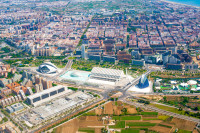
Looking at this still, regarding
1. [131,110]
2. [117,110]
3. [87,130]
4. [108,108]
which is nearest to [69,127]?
[87,130]

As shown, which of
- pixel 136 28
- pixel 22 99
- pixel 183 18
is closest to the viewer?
pixel 22 99

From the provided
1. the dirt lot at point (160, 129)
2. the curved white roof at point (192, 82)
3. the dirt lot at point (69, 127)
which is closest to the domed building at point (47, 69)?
the dirt lot at point (69, 127)

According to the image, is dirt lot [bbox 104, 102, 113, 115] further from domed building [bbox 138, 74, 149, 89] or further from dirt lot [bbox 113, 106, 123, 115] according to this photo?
domed building [bbox 138, 74, 149, 89]

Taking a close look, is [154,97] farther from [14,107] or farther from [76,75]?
[14,107]

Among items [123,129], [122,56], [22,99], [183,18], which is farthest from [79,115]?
[183,18]

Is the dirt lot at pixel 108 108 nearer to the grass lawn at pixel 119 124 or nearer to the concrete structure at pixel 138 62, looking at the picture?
the grass lawn at pixel 119 124

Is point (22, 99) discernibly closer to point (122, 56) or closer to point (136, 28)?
point (122, 56)
